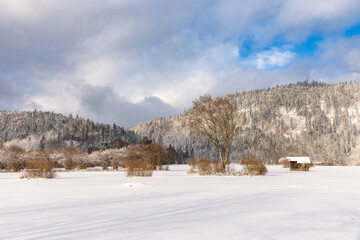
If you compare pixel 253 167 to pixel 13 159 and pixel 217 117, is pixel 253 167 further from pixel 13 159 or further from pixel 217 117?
pixel 13 159

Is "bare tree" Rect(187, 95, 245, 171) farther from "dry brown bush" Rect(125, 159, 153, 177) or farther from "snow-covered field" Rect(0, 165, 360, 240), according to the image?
"snow-covered field" Rect(0, 165, 360, 240)

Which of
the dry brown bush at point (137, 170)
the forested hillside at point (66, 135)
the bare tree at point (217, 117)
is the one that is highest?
the forested hillside at point (66, 135)

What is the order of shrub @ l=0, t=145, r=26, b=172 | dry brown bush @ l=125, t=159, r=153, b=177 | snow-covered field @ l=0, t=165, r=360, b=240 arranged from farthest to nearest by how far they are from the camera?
shrub @ l=0, t=145, r=26, b=172, dry brown bush @ l=125, t=159, r=153, b=177, snow-covered field @ l=0, t=165, r=360, b=240

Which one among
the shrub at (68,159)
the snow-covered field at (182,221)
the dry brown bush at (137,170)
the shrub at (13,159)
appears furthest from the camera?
the shrub at (68,159)

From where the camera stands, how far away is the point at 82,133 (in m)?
185

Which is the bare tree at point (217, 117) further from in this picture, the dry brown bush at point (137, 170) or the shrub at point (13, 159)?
the shrub at point (13, 159)

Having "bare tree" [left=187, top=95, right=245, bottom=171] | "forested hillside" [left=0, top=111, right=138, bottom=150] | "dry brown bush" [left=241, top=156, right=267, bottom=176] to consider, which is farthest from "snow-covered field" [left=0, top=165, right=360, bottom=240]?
"forested hillside" [left=0, top=111, right=138, bottom=150]

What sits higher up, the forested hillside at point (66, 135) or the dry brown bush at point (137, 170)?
the forested hillside at point (66, 135)

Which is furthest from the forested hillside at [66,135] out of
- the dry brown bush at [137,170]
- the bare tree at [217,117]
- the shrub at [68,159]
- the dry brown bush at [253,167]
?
the dry brown bush at [253,167]

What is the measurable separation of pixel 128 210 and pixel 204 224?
3.19m

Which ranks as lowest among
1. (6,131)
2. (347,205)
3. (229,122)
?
(347,205)

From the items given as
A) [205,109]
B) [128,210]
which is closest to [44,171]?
[205,109]

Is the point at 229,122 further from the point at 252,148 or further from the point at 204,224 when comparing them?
the point at 252,148

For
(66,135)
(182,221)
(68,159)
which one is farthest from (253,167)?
(66,135)
